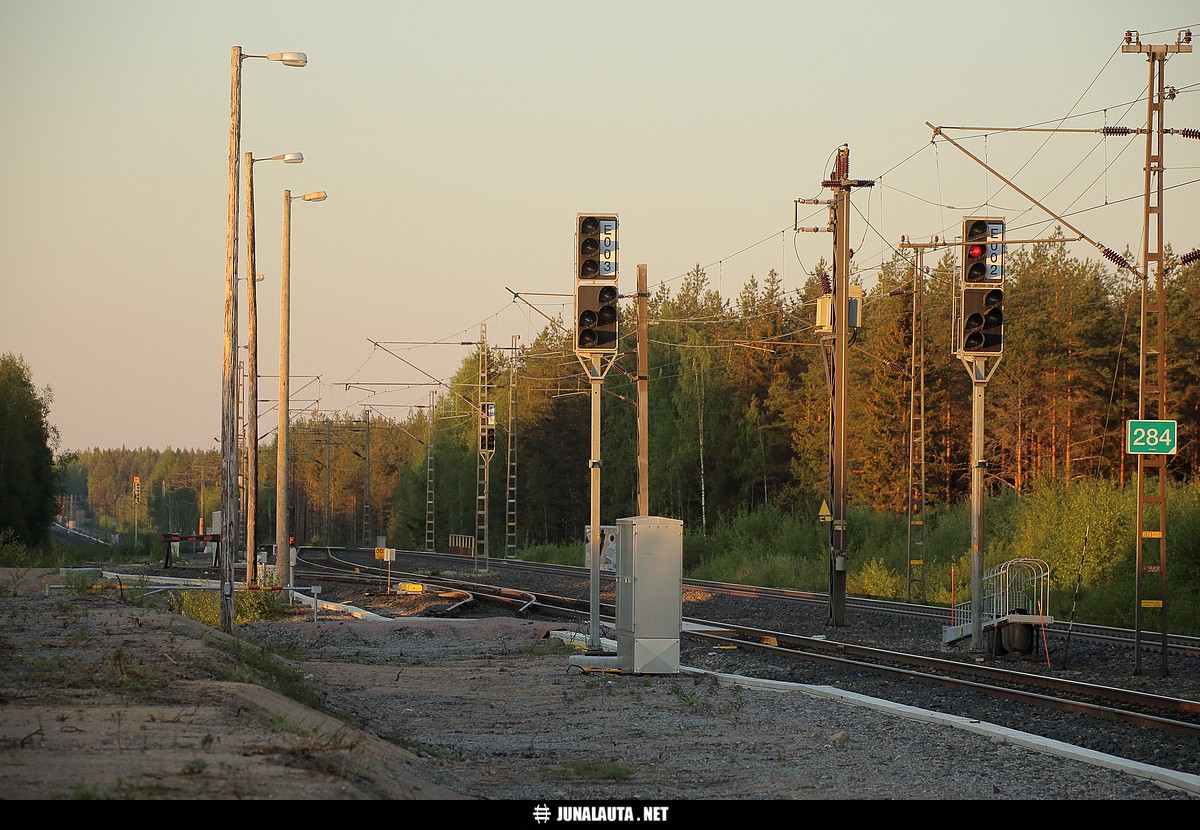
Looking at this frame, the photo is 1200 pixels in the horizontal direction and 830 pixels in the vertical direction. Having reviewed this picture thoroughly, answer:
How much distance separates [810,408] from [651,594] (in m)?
64.4

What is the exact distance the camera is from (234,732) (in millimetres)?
10664

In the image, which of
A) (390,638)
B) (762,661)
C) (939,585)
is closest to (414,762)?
(762,661)

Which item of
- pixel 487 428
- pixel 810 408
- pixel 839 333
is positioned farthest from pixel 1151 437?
pixel 810 408

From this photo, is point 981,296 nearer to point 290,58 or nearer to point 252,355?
point 290,58

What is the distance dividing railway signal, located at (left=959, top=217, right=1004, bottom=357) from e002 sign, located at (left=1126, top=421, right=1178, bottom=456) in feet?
9.80

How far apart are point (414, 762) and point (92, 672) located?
15.8ft

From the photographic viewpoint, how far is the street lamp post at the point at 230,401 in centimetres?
2458

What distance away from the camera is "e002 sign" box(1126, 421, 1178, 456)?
67.6 feet

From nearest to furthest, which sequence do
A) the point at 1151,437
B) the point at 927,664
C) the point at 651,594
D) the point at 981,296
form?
the point at 651,594
the point at 1151,437
the point at 927,664
the point at 981,296

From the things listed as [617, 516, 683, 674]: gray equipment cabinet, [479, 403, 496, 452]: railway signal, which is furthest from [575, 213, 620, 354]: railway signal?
[479, 403, 496, 452]: railway signal

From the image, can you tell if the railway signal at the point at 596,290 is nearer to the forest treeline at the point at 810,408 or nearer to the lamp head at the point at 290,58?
the lamp head at the point at 290,58

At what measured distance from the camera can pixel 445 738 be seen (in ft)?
→ 45.0
